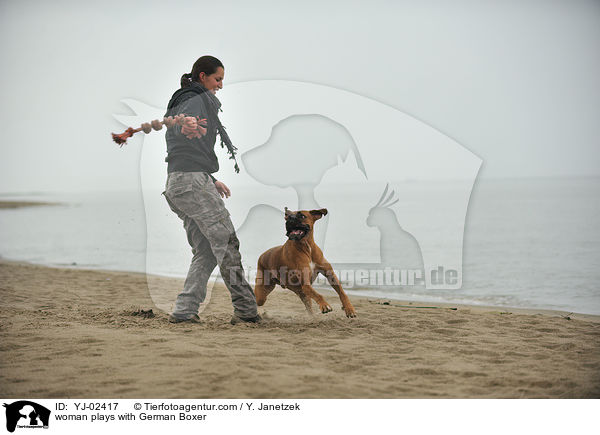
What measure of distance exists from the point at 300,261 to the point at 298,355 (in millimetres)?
1214

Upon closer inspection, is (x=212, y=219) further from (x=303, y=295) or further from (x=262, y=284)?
(x=303, y=295)

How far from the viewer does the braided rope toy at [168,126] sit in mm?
4750

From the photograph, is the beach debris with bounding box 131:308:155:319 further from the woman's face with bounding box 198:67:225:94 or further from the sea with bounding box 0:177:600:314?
the woman's face with bounding box 198:67:225:94

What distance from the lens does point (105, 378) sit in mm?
3699

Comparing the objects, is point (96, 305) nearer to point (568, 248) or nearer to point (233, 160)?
point (233, 160)

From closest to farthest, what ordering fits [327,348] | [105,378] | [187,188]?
[105,378] < [327,348] < [187,188]

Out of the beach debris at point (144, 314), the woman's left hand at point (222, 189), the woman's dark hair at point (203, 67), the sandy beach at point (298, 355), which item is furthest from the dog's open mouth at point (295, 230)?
the beach debris at point (144, 314)

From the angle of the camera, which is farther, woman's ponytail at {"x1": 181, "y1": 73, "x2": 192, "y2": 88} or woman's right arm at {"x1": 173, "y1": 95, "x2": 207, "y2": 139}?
woman's ponytail at {"x1": 181, "y1": 73, "x2": 192, "y2": 88}

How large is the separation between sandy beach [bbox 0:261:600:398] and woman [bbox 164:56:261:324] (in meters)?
0.52

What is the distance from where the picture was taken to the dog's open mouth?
5.32 m
